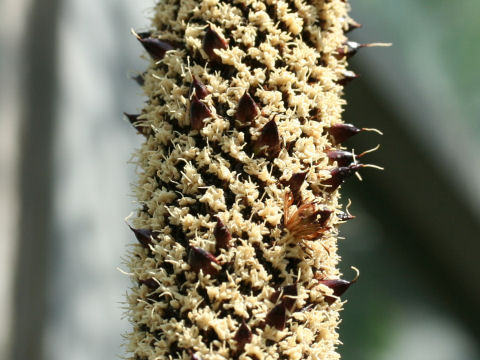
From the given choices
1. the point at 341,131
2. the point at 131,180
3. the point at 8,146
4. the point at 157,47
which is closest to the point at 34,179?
the point at 8,146

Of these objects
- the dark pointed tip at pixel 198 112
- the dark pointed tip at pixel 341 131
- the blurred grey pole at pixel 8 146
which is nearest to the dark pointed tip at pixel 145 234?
the dark pointed tip at pixel 198 112

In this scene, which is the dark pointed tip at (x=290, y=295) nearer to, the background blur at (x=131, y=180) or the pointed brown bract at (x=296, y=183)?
the pointed brown bract at (x=296, y=183)

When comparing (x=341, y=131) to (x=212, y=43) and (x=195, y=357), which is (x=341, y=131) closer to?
(x=212, y=43)

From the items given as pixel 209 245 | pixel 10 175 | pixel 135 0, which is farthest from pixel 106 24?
pixel 209 245

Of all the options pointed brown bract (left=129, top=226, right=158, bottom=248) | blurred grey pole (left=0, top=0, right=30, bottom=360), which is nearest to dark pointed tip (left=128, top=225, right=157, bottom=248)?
pointed brown bract (left=129, top=226, right=158, bottom=248)

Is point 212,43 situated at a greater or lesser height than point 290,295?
greater

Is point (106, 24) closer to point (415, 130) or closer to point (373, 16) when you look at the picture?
point (373, 16)

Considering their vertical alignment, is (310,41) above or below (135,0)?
below
